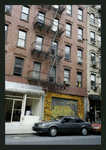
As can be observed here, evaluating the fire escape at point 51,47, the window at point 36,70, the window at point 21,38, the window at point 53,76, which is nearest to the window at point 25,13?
the fire escape at point 51,47

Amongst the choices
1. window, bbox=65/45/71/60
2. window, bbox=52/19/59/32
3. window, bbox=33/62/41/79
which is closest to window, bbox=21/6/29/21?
window, bbox=52/19/59/32

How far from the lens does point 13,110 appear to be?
14.4 m

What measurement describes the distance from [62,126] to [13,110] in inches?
229

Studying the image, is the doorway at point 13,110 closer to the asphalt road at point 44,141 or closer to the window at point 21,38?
the asphalt road at point 44,141

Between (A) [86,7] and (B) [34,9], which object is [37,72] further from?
(A) [86,7]

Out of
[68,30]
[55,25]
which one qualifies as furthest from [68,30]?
[55,25]

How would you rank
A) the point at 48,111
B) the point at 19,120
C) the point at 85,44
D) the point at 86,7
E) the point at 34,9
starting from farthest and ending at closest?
1. the point at 86,7
2. the point at 85,44
3. the point at 34,9
4. the point at 48,111
5. the point at 19,120

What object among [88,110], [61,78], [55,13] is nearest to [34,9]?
[55,13]

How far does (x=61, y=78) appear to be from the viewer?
17703mm

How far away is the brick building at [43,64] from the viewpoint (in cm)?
1480

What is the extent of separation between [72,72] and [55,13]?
810 cm

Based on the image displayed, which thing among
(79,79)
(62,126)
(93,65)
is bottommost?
(62,126)

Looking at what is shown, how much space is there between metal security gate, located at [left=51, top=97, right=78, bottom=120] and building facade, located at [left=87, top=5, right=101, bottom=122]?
214cm

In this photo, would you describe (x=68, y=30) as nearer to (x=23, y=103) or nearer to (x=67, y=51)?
(x=67, y=51)
